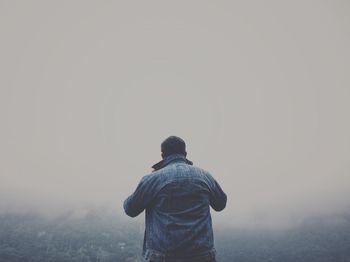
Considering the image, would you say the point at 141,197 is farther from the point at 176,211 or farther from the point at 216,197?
the point at 216,197

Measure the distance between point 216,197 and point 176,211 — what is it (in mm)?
693

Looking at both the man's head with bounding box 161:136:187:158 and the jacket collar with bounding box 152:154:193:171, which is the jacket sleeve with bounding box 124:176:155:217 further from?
the man's head with bounding box 161:136:187:158

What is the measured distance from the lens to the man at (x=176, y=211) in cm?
287

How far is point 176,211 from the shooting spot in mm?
2996

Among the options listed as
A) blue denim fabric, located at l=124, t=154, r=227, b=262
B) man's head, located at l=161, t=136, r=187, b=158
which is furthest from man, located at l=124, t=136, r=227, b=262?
Answer: man's head, located at l=161, t=136, r=187, b=158

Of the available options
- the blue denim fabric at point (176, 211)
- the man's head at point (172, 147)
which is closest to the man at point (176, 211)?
the blue denim fabric at point (176, 211)

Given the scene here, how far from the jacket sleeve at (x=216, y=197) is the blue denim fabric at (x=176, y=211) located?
7cm

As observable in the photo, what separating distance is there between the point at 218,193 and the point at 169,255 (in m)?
1.01

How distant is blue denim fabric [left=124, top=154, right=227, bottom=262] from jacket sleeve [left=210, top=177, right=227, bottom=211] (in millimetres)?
68

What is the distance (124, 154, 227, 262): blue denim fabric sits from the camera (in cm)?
287

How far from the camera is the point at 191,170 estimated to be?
10.7 ft

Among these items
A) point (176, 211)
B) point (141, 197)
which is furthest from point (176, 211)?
point (141, 197)

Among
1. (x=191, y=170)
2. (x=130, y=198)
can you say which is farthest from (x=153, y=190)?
(x=191, y=170)

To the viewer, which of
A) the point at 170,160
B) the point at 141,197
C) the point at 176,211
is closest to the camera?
the point at 176,211
